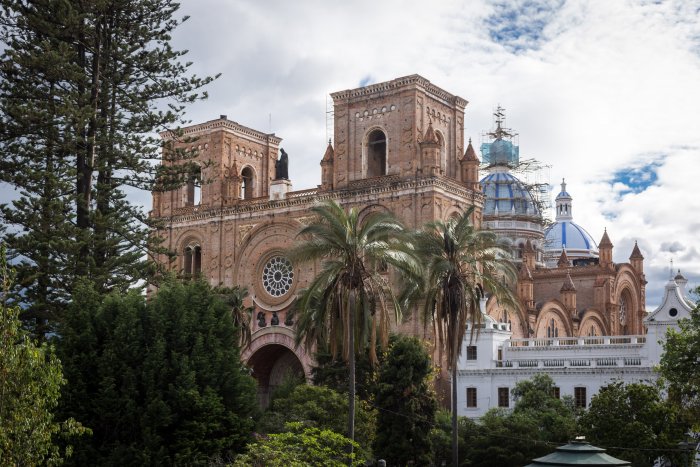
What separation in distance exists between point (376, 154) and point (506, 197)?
79.8 feet

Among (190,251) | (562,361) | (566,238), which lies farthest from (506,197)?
(562,361)

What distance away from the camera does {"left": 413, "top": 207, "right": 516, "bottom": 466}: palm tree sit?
2925 centimetres

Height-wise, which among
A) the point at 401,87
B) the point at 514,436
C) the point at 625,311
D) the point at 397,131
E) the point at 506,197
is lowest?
the point at 514,436

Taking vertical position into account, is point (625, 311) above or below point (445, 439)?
above

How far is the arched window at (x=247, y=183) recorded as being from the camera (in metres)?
58.9

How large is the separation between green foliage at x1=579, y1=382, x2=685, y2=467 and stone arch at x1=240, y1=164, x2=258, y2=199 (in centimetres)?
3278

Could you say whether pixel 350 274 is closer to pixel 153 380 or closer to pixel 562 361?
pixel 153 380

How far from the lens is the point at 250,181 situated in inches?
2336

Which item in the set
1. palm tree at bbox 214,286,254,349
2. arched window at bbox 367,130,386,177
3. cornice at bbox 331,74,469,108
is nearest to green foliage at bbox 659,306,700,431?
palm tree at bbox 214,286,254,349

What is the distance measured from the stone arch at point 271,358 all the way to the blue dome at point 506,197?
82.1ft

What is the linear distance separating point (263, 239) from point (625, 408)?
26.9m

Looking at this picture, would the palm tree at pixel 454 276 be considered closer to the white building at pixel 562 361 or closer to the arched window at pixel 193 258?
the white building at pixel 562 361

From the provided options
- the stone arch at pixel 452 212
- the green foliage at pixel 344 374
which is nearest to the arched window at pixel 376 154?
the stone arch at pixel 452 212

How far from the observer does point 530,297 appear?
53344 mm
